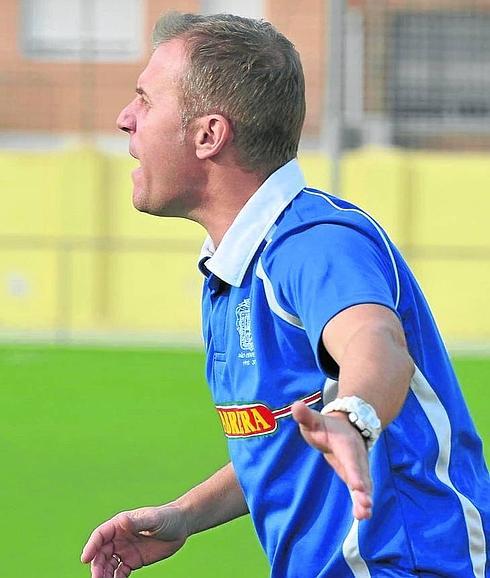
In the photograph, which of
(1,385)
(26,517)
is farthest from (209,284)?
(1,385)

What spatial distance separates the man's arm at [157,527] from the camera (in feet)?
10.1

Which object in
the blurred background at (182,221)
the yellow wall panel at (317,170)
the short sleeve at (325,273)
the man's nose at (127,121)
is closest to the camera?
the short sleeve at (325,273)

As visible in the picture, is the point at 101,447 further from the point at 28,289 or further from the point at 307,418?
the point at 28,289

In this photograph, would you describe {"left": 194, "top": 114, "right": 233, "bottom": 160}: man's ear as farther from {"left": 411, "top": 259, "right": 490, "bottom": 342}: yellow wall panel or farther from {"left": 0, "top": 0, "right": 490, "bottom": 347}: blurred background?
{"left": 411, "top": 259, "right": 490, "bottom": 342}: yellow wall panel

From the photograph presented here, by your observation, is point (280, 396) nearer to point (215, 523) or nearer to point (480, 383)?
point (215, 523)

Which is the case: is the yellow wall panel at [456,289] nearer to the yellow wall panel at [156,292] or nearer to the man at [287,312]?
the yellow wall panel at [156,292]

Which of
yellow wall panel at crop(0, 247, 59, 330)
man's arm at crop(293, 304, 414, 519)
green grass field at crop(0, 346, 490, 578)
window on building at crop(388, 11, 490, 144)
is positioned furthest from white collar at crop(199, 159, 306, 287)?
window on building at crop(388, 11, 490, 144)

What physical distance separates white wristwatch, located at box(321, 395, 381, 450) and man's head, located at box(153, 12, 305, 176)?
783mm

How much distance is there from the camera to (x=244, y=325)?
2645 mm

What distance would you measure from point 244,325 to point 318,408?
8.0 inches

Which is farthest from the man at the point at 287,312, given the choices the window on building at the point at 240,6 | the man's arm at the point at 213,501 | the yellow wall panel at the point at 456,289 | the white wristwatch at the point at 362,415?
the window on building at the point at 240,6

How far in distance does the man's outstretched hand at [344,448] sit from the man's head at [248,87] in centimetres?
83

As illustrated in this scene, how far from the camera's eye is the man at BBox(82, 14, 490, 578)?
2443 millimetres

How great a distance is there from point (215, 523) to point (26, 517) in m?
4.19
